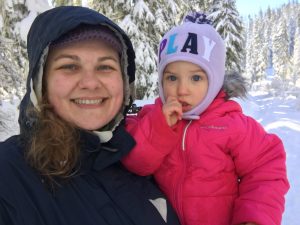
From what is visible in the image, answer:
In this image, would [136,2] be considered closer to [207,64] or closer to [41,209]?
[207,64]

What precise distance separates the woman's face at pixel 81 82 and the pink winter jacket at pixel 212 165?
44 centimetres

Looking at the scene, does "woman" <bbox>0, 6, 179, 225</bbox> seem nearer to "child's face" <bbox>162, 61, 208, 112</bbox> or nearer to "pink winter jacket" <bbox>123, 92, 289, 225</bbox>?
"pink winter jacket" <bbox>123, 92, 289, 225</bbox>

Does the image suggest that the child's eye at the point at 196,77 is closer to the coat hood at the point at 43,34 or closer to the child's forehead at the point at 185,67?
the child's forehead at the point at 185,67

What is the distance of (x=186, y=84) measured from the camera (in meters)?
2.77

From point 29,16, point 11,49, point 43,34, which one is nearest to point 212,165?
point 43,34

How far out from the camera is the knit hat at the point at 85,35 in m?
2.13

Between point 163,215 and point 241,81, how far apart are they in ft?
4.42

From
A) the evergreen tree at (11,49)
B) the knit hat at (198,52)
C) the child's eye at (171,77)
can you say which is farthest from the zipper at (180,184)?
the evergreen tree at (11,49)

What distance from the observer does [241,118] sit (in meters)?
2.71

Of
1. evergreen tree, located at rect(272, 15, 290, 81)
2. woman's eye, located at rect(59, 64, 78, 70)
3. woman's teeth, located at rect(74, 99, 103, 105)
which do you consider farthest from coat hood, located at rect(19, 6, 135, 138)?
evergreen tree, located at rect(272, 15, 290, 81)

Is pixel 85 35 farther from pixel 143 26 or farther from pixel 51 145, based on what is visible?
pixel 143 26

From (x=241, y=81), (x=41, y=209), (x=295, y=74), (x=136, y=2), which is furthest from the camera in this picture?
(x=295, y=74)

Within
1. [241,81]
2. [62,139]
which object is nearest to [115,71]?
[62,139]

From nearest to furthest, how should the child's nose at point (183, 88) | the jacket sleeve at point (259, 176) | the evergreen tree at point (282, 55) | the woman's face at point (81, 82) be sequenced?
the woman's face at point (81, 82)
the jacket sleeve at point (259, 176)
the child's nose at point (183, 88)
the evergreen tree at point (282, 55)
